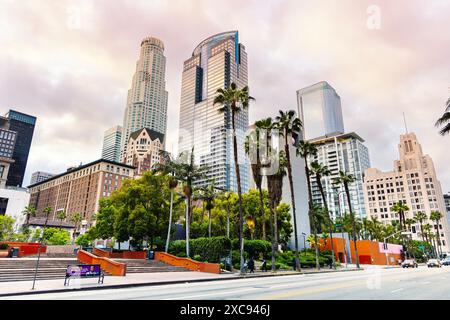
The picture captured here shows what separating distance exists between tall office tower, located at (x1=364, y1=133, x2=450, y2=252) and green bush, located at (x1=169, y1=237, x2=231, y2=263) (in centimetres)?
15456

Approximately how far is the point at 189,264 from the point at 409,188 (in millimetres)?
169267

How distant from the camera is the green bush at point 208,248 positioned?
33.4m

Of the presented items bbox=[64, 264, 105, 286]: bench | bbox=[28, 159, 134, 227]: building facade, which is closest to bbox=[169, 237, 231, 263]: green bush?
bbox=[64, 264, 105, 286]: bench

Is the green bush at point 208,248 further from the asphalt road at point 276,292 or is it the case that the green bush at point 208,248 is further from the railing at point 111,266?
the asphalt road at point 276,292

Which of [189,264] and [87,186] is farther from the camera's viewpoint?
[87,186]

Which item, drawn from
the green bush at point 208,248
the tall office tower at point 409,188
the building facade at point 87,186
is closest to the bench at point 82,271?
the green bush at point 208,248

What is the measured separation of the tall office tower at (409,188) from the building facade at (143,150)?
5066 inches

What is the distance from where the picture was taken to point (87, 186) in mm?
138750

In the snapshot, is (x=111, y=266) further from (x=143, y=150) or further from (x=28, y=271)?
(x=143, y=150)

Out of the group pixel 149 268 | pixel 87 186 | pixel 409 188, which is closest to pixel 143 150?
pixel 87 186

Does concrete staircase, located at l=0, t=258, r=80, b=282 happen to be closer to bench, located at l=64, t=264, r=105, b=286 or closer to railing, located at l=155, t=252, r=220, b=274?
bench, located at l=64, t=264, r=105, b=286

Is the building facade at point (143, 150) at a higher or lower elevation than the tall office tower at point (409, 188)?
higher
